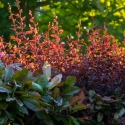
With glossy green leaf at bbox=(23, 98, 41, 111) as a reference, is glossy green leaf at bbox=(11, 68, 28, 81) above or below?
above

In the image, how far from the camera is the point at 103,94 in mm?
2939

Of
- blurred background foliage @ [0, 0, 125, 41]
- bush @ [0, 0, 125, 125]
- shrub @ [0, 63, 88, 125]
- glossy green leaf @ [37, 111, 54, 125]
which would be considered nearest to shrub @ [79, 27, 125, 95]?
bush @ [0, 0, 125, 125]

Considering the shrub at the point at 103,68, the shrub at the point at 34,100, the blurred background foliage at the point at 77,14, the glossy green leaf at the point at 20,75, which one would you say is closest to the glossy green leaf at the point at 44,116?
the shrub at the point at 34,100

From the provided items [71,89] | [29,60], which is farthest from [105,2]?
[71,89]

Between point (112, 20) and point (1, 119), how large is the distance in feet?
21.8

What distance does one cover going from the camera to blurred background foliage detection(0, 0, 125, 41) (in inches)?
320

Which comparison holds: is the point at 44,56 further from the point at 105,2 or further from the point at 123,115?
the point at 105,2

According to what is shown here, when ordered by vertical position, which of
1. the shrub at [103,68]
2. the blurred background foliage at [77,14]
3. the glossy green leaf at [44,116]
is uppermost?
the blurred background foliage at [77,14]

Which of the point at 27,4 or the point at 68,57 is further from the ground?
the point at 27,4

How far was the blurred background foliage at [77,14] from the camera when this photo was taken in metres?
8.13

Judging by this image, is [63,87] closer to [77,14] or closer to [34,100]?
[34,100]

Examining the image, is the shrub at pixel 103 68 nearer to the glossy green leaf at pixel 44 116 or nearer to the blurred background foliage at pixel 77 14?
the glossy green leaf at pixel 44 116

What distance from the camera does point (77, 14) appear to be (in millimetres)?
9023

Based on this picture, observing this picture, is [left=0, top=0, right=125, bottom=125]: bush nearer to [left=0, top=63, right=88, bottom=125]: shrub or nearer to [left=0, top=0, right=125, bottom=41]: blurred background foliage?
[left=0, top=63, right=88, bottom=125]: shrub
